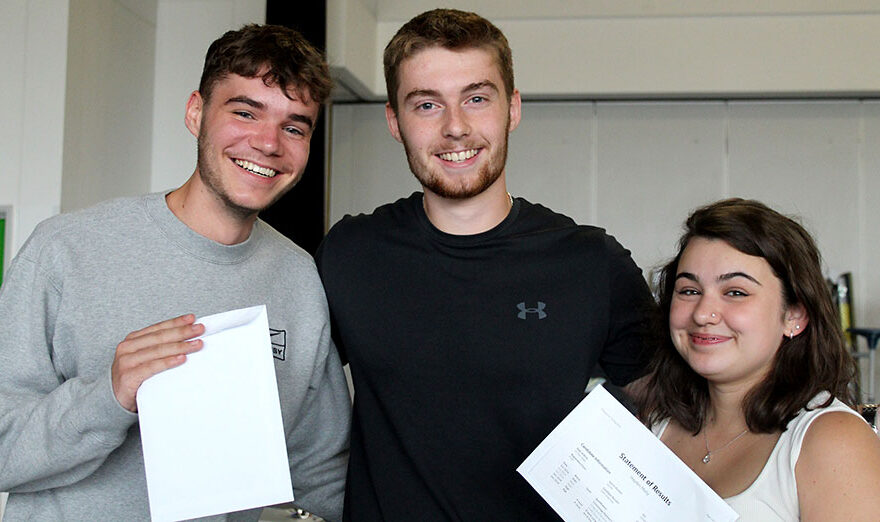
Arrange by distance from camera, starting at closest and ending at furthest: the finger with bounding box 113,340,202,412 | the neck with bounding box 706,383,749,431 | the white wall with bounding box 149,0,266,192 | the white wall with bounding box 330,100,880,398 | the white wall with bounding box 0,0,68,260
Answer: the finger with bounding box 113,340,202,412 < the neck with bounding box 706,383,749,431 < the white wall with bounding box 0,0,68,260 < the white wall with bounding box 149,0,266,192 < the white wall with bounding box 330,100,880,398

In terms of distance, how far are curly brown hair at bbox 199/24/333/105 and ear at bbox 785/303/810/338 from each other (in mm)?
1153

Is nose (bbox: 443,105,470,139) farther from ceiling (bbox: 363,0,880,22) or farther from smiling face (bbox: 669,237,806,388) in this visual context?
ceiling (bbox: 363,0,880,22)

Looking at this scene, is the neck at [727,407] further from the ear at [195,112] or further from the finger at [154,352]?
the ear at [195,112]

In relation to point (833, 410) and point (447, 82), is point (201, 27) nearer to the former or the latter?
point (447, 82)

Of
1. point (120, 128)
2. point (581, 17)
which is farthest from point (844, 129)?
point (120, 128)

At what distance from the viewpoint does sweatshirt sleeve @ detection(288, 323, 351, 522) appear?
6.52ft

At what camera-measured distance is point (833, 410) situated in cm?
156

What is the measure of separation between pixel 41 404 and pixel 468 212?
0.98 m

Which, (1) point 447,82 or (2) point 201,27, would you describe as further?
(2) point 201,27

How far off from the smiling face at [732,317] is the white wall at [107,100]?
3516 mm

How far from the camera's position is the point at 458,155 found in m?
1.88

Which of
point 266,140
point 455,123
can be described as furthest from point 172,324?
point 455,123

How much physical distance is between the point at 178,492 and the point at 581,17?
5918 millimetres

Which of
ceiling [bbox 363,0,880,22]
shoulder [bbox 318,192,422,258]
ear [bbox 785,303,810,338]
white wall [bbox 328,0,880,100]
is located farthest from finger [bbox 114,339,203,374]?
ceiling [bbox 363,0,880,22]
